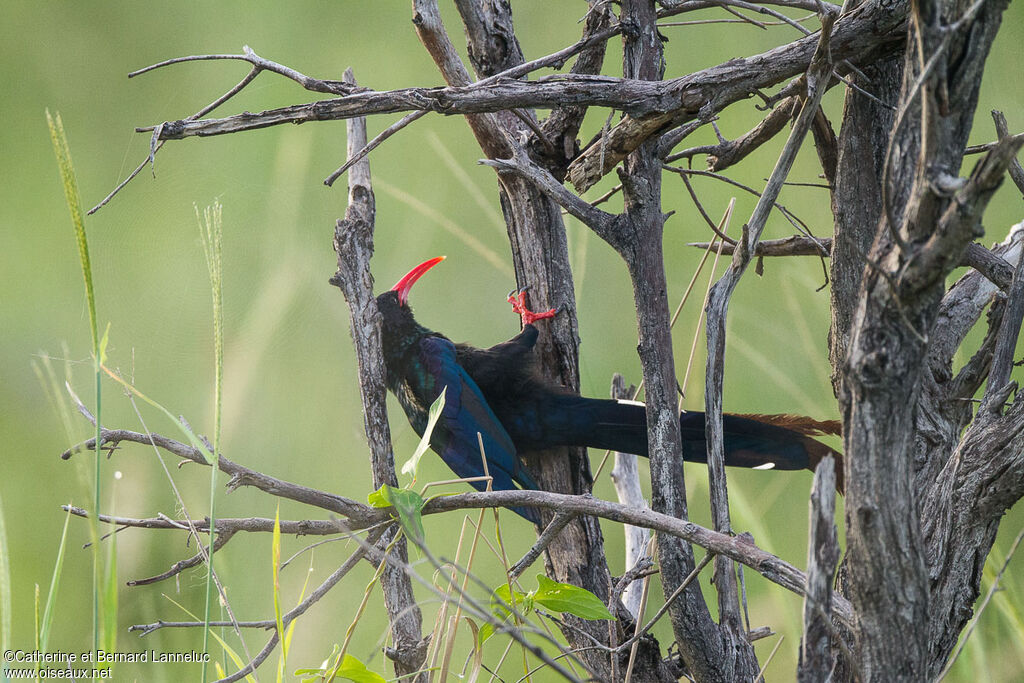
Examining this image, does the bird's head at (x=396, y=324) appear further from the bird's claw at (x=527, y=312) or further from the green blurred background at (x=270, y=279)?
the green blurred background at (x=270, y=279)

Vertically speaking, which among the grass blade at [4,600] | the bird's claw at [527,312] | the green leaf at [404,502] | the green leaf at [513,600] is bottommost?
the green leaf at [513,600]

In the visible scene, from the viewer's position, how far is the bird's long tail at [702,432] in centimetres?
97

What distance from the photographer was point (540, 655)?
0.48 metres

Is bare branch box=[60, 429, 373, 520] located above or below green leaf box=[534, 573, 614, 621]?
above

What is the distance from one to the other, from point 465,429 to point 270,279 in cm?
84

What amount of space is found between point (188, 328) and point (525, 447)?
41.5 inches

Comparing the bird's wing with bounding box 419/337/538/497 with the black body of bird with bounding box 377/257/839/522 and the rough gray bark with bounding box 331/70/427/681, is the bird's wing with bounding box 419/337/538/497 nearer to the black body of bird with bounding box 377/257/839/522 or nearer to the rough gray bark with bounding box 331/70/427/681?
the black body of bird with bounding box 377/257/839/522

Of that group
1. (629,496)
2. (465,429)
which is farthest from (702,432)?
(465,429)

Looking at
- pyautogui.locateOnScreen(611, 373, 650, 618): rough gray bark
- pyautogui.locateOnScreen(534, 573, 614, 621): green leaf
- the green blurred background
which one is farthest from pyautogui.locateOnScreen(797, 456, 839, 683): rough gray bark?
the green blurred background

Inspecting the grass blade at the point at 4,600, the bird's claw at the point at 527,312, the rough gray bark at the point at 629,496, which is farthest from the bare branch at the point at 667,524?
the rough gray bark at the point at 629,496

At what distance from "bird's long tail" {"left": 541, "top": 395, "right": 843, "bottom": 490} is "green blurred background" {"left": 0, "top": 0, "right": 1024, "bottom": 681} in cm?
62

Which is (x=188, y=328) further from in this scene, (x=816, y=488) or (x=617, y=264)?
(x=816, y=488)

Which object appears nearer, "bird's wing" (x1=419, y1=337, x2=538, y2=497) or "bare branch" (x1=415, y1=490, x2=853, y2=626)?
"bare branch" (x1=415, y1=490, x2=853, y2=626)

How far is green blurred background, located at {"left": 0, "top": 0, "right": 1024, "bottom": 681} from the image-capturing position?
1766mm
